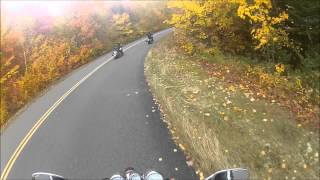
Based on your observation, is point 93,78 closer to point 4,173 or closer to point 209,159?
point 4,173

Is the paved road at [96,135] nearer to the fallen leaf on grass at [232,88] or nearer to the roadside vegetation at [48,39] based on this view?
the fallen leaf on grass at [232,88]

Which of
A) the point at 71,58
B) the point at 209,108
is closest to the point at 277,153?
the point at 209,108

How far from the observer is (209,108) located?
15.2 m

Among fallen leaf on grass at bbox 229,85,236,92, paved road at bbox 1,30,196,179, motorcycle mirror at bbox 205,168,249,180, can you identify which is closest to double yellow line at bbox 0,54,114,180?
paved road at bbox 1,30,196,179

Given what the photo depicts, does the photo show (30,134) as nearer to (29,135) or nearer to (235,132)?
(29,135)

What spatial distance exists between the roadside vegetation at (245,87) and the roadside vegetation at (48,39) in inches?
319

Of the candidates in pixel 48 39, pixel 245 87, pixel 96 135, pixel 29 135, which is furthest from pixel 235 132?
pixel 48 39

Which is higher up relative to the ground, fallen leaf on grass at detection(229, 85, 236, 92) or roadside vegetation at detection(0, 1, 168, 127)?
roadside vegetation at detection(0, 1, 168, 127)

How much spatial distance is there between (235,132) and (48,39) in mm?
21757

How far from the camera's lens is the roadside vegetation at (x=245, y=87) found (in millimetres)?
12766

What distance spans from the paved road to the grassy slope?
2.41ft

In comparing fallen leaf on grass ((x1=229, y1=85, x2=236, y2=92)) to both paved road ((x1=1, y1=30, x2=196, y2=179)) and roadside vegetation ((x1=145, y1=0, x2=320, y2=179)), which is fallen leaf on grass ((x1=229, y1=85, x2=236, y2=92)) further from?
paved road ((x1=1, y1=30, x2=196, y2=179))

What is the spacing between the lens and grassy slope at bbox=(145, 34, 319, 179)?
1235cm

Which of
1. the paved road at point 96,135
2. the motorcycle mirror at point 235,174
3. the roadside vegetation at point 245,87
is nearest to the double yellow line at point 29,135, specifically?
the paved road at point 96,135
